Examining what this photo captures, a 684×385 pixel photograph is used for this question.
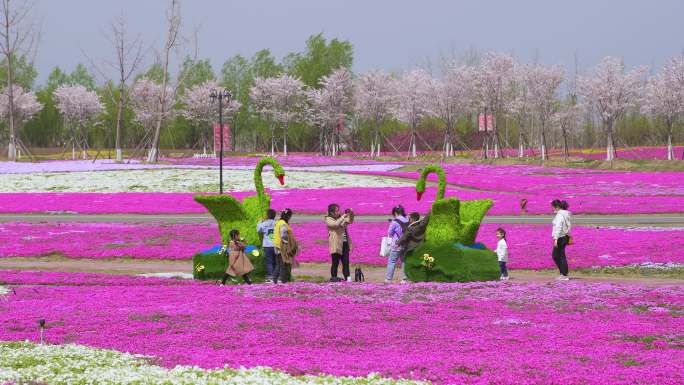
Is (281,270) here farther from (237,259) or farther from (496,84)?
(496,84)

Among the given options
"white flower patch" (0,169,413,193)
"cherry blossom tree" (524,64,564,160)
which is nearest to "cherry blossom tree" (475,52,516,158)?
"cherry blossom tree" (524,64,564,160)

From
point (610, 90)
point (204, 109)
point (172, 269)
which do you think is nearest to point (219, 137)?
point (172, 269)

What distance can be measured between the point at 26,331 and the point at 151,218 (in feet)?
94.8

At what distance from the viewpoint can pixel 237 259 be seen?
2045cm

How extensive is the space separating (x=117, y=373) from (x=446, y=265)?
1212 centimetres

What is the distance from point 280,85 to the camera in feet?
425

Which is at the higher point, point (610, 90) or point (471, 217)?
point (610, 90)

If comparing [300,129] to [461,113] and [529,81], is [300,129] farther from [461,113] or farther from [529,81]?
[529,81]

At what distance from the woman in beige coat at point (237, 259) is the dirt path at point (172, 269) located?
3094 millimetres

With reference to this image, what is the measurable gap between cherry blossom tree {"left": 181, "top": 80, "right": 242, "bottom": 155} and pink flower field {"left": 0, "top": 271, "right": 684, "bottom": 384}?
109 meters

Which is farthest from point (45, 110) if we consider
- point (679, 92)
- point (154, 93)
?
point (679, 92)

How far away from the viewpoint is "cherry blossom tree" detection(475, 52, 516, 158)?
108812mm

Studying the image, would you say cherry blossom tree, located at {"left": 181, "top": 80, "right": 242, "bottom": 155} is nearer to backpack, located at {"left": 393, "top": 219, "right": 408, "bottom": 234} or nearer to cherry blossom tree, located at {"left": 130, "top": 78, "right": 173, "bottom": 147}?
cherry blossom tree, located at {"left": 130, "top": 78, "right": 173, "bottom": 147}

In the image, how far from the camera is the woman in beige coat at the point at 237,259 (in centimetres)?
2023
